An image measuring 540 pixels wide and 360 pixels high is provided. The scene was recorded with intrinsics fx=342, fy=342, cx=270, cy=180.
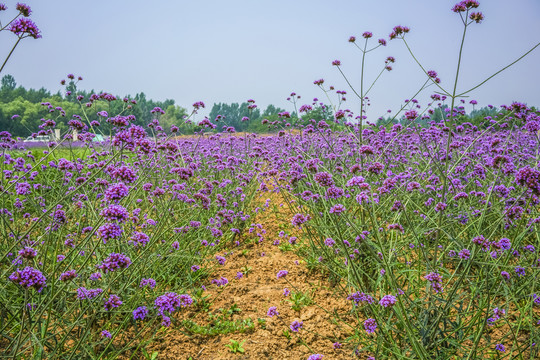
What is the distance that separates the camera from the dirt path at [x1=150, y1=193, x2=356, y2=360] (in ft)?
8.75

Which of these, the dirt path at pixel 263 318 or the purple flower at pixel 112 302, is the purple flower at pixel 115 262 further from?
the dirt path at pixel 263 318

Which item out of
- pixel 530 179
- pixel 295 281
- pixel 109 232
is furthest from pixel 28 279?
pixel 295 281

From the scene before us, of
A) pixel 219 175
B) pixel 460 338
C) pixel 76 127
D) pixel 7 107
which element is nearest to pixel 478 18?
pixel 460 338

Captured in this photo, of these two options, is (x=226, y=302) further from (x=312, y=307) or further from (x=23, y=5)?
(x=23, y=5)

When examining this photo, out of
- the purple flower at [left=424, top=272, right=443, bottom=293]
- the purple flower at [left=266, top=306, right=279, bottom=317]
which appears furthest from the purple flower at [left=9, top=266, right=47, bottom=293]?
the purple flower at [left=424, top=272, right=443, bottom=293]

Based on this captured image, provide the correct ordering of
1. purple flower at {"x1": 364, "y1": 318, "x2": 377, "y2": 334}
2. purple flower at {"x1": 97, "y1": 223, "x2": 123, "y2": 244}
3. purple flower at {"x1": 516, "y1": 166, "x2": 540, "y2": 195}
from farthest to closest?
purple flower at {"x1": 364, "y1": 318, "x2": 377, "y2": 334}
purple flower at {"x1": 97, "y1": 223, "x2": 123, "y2": 244}
purple flower at {"x1": 516, "y1": 166, "x2": 540, "y2": 195}

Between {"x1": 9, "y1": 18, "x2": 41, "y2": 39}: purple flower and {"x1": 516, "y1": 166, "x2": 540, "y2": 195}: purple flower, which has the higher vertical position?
{"x1": 9, "y1": 18, "x2": 41, "y2": 39}: purple flower

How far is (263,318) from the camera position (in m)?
3.06

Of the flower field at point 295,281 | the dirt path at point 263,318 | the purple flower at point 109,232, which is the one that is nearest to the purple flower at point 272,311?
the flower field at point 295,281

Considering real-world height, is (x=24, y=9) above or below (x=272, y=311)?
above

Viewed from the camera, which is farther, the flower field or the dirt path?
the dirt path

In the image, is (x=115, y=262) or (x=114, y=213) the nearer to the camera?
(x=114, y=213)

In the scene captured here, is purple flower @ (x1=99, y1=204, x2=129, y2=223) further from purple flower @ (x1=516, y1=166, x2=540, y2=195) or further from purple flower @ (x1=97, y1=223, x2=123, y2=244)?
purple flower @ (x1=516, y1=166, x2=540, y2=195)

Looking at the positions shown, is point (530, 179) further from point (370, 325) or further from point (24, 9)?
point (24, 9)
